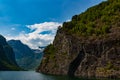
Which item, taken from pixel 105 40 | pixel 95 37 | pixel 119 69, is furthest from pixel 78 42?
pixel 119 69

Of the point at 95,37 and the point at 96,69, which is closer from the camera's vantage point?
the point at 96,69

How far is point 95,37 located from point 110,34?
14.1 metres

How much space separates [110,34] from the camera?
179625mm

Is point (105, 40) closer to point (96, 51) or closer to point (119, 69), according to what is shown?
point (96, 51)

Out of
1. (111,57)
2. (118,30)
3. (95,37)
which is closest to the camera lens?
(111,57)

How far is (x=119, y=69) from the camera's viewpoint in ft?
513

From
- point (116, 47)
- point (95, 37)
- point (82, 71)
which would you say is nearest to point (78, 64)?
point (82, 71)

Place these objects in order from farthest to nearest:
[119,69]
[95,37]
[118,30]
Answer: [95,37] → [118,30] → [119,69]

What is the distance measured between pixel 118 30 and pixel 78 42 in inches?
1294

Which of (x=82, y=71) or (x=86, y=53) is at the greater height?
(x=86, y=53)

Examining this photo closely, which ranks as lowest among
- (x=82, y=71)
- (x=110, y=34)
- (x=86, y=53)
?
(x=82, y=71)

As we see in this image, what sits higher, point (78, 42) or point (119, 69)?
point (78, 42)

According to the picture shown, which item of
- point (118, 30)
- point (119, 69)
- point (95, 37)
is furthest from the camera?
point (95, 37)

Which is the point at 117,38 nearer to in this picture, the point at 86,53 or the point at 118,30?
the point at 118,30
